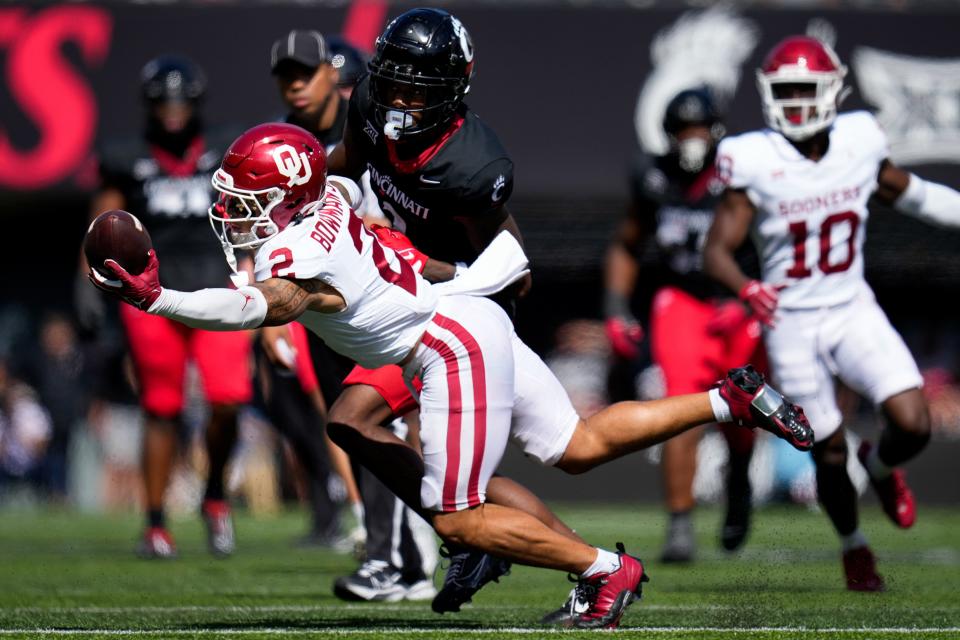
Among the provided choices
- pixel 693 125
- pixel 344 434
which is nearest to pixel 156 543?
pixel 344 434

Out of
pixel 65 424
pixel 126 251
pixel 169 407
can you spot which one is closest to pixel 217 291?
pixel 126 251

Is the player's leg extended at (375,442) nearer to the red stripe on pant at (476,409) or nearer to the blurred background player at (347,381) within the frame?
the blurred background player at (347,381)

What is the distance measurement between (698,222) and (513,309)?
9.68 ft

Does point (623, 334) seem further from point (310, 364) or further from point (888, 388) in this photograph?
point (888, 388)

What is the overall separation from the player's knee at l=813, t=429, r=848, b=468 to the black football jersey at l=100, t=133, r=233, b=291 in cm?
330

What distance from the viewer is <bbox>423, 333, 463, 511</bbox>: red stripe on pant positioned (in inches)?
176

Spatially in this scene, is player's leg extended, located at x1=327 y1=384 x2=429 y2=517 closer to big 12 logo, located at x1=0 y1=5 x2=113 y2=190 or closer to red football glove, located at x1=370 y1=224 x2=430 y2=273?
red football glove, located at x1=370 y1=224 x2=430 y2=273

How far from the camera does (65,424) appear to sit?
1296 centimetres

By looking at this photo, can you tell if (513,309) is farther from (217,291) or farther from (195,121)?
(195,121)

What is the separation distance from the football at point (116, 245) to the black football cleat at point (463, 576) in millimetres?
1411

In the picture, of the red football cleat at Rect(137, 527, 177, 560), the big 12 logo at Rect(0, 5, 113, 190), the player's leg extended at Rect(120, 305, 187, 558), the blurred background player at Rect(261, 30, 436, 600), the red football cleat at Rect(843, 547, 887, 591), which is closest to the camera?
the blurred background player at Rect(261, 30, 436, 600)

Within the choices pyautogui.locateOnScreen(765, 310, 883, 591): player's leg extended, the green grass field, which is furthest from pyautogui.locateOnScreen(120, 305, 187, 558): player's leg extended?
pyautogui.locateOnScreen(765, 310, 883, 591): player's leg extended

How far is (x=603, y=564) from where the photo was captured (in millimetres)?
4602

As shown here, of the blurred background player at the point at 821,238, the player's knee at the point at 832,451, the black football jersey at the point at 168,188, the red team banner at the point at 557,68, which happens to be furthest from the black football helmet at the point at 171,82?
the red team banner at the point at 557,68
